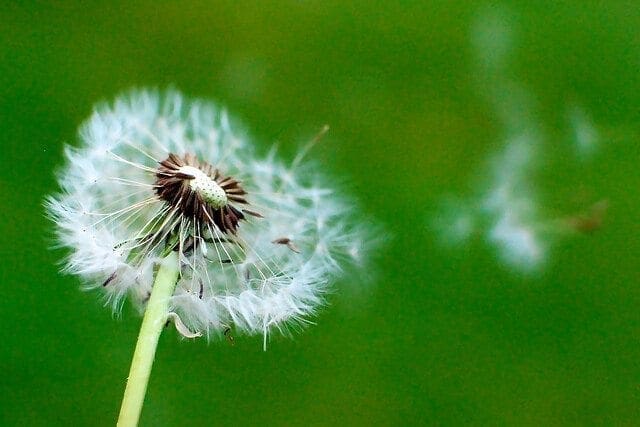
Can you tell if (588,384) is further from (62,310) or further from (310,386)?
(62,310)

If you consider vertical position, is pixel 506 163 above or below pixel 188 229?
above

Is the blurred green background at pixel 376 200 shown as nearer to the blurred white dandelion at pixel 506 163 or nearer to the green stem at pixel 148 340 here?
the blurred white dandelion at pixel 506 163

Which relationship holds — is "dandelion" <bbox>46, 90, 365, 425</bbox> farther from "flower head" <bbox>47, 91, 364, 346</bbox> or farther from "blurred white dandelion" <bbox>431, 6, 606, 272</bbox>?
"blurred white dandelion" <bbox>431, 6, 606, 272</bbox>

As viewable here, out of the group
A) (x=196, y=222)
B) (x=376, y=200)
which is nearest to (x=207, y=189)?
(x=196, y=222)

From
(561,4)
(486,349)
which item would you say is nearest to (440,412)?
(486,349)

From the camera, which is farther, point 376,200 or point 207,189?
point 376,200

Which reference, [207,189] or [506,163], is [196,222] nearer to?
[207,189]
